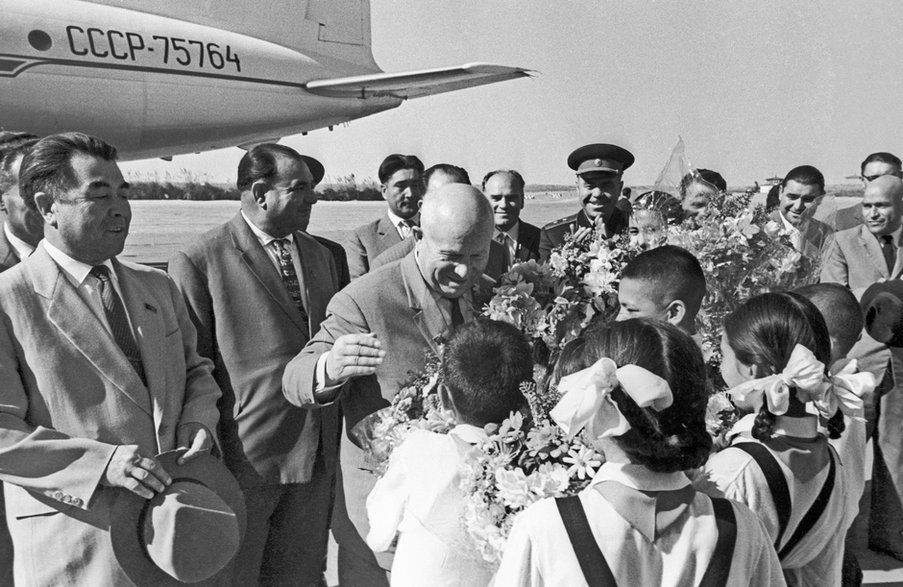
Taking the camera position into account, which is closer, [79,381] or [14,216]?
[79,381]

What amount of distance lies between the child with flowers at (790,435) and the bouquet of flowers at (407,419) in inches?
23.7

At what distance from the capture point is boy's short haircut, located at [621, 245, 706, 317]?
2260 mm

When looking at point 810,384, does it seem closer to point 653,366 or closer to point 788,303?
point 788,303

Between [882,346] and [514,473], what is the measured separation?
3.19m

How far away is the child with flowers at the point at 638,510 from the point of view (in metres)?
1.34

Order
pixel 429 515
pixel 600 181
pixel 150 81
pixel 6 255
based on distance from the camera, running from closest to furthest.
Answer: pixel 429 515
pixel 6 255
pixel 600 181
pixel 150 81

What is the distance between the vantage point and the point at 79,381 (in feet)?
7.33

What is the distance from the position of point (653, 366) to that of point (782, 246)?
143 centimetres

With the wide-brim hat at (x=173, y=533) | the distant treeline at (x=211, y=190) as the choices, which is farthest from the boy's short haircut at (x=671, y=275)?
the distant treeline at (x=211, y=190)

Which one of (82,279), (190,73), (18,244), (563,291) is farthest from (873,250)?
(190,73)

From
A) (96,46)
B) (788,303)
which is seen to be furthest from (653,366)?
(96,46)

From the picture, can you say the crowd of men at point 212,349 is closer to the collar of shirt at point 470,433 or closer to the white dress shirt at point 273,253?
the white dress shirt at point 273,253

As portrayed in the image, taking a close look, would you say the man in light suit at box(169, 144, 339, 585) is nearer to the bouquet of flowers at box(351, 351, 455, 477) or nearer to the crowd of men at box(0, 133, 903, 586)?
the crowd of men at box(0, 133, 903, 586)

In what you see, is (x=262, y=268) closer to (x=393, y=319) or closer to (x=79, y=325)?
(x=393, y=319)
